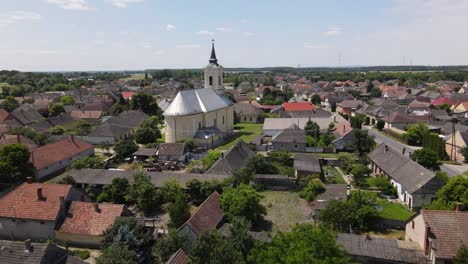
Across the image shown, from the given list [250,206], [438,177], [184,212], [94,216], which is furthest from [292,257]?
[438,177]

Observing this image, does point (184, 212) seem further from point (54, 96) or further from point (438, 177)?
point (54, 96)

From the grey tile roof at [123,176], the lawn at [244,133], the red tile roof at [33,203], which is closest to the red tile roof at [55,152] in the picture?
the grey tile roof at [123,176]

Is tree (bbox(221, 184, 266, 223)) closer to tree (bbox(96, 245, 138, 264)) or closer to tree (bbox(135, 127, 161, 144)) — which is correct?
tree (bbox(96, 245, 138, 264))

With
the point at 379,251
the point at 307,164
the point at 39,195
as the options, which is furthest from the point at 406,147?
the point at 39,195

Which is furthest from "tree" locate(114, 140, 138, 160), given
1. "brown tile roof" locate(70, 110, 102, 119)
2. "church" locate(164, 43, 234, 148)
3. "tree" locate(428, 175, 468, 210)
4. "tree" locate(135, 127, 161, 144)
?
"tree" locate(428, 175, 468, 210)

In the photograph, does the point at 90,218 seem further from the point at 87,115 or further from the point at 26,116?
the point at 87,115

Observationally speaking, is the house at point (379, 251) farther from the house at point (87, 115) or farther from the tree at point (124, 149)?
the house at point (87, 115)
